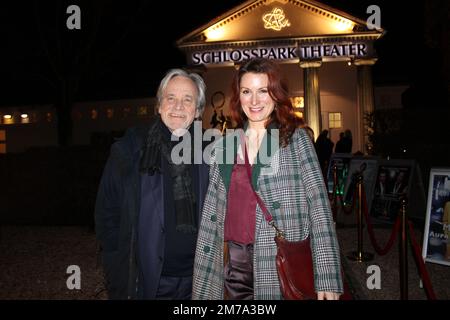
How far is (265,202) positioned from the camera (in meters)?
2.45

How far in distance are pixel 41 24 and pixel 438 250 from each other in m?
17.8

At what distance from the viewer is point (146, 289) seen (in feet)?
8.58

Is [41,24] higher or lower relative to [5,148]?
higher

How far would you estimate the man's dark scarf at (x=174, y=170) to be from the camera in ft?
8.76

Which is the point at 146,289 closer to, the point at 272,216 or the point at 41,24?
the point at 272,216

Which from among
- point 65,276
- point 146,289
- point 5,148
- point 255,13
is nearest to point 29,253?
point 65,276

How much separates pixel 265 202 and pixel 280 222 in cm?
16

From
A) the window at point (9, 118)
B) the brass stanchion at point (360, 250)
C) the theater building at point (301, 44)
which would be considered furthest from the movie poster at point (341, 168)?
the window at point (9, 118)

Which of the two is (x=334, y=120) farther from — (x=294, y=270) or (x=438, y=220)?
(x=294, y=270)

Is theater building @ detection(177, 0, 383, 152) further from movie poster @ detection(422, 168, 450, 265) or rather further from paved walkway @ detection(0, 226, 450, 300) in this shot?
movie poster @ detection(422, 168, 450, 265)

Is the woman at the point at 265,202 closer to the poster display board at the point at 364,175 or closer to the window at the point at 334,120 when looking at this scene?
the poster display board at the point at 364,175

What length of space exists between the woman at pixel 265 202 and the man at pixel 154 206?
0.16m

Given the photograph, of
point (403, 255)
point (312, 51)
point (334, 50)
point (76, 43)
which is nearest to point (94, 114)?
point (76, 43)

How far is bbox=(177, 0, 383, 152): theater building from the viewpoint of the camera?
20.4 meters
